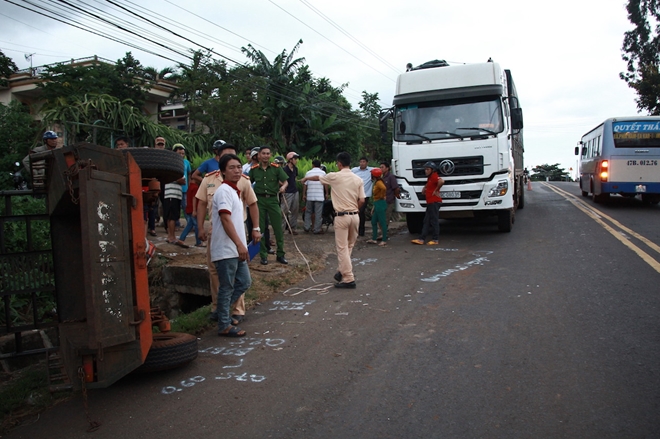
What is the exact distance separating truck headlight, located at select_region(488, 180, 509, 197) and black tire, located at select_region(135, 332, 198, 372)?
25.9 ft

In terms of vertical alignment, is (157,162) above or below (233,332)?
above

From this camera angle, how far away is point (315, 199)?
11852 mm

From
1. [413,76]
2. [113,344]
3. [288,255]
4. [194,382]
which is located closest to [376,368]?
[194,382]

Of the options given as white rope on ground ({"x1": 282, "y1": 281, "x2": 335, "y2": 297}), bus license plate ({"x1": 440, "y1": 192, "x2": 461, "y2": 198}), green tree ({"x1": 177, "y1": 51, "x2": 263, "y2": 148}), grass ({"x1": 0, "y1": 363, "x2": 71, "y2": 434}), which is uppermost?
green tree ({"x1": 177, "y1": 51, "x2": 263, "y2": 148})

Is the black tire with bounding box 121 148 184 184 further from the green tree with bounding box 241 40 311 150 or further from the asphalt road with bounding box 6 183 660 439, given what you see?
the green tree with bounding box 241 40 311 150

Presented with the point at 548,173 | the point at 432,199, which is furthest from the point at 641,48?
the point at 432,199

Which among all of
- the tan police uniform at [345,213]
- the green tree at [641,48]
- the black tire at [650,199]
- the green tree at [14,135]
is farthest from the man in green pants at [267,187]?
the green tree at [641,48]

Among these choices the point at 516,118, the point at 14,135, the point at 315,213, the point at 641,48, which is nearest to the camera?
the point at 516,118

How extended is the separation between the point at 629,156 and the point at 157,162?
1572cm

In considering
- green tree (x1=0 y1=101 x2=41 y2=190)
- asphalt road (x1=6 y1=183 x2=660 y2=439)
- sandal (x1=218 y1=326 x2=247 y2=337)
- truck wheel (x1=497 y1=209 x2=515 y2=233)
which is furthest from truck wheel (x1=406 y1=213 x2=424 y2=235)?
green tree (x1=0 y1=101 x2=41 y2=190)

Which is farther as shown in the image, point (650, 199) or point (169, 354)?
point (650, 199)

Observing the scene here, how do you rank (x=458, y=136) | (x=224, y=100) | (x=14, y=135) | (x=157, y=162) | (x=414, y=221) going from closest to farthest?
(x=157, y=162)
(x=458, y=136)
(x=414, y=221)
(x=14, y=135)
(x=224, y=100)

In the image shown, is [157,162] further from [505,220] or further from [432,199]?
[505,220]

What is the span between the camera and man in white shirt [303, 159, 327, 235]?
462 inches
